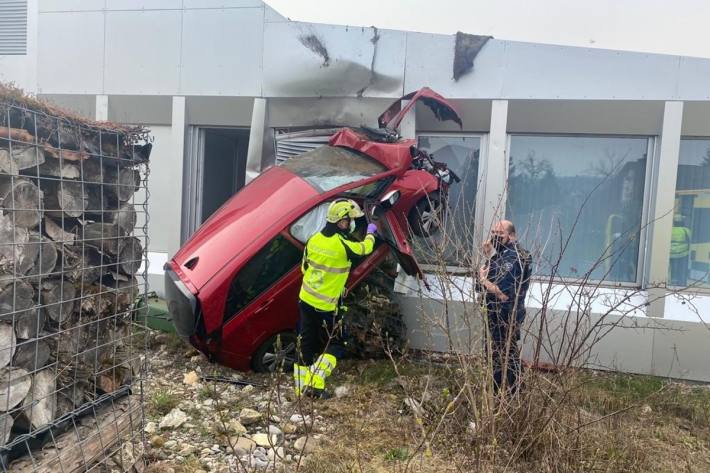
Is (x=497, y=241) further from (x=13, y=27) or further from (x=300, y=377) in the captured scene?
(x=13, y=27)

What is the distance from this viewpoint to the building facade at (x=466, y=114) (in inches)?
239

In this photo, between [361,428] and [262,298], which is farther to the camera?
[262,298]

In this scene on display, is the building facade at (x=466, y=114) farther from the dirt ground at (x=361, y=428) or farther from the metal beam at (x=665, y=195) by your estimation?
the dirt ground at (x=361, y=428)

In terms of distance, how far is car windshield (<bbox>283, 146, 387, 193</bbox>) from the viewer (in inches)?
215

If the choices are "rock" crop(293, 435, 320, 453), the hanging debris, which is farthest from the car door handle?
the hanging debris

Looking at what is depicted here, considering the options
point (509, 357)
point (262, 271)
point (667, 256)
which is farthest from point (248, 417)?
point (667, 256)

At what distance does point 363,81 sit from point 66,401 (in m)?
5.17

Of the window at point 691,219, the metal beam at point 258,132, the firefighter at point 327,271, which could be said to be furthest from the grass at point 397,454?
the window at point 691,219

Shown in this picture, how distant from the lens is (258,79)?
706 cm

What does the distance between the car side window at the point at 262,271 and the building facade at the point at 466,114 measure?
1.53m

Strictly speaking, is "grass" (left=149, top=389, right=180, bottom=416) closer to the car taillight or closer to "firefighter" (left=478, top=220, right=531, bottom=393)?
the car taillight

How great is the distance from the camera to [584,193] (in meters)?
6.81

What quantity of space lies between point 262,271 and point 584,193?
14.6 feet

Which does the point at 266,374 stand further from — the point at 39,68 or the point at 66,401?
the point at 39,68
